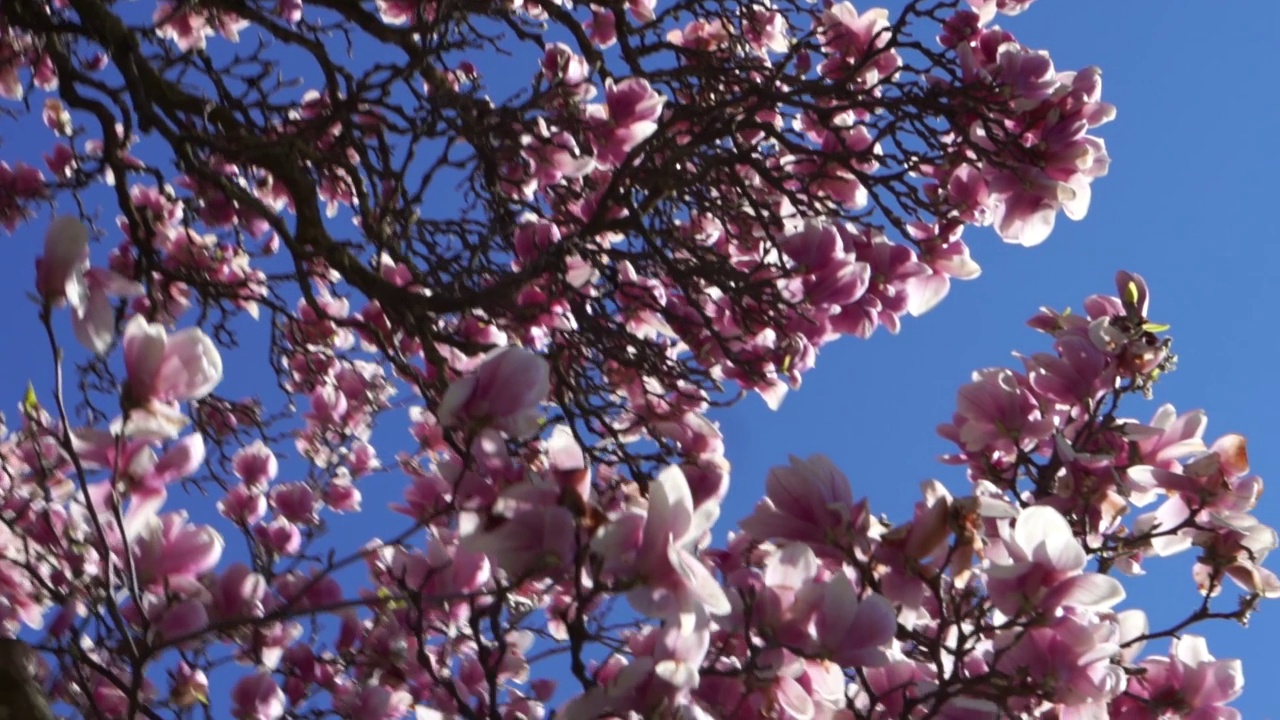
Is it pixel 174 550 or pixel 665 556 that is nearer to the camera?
pixel 665 556

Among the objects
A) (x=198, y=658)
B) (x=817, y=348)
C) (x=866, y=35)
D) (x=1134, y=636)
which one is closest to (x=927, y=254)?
(x=817, y=348)

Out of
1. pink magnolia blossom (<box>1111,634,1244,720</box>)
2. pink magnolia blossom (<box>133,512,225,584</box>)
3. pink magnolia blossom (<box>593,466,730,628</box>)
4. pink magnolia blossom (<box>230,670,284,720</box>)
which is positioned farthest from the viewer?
pink magnolia blossom (<box>230,670,284,720</box>)

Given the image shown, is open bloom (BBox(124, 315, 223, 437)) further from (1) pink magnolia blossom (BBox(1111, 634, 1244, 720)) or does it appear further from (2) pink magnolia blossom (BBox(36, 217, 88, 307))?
(1) pink magnolia blossom (BBox(1111, 634, 1244, 720))

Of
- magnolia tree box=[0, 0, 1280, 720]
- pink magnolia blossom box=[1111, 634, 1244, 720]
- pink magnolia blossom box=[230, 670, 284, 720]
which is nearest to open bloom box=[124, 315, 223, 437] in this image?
magnolia tree box=[0, 0, 1280, 720]

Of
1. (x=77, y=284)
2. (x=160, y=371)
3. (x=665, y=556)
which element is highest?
(x=77, y=284)

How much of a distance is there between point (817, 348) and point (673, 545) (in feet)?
7.17

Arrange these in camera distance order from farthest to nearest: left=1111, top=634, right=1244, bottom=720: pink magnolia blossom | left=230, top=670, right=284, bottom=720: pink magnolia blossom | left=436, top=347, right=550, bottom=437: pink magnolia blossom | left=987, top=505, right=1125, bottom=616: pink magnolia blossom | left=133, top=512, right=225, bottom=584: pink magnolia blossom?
left=230, top=670, right=284, bottom=720: pink magnolia blossom
left=1111, top=634, right=1244, bottom=720: pink magnolia blossom
left=133, top=512, right=225, bottom=584: pink magnolia blossom
left=987, top=505, right=1125, bottom=616: pink magnolia blossom
left=436, top=347, right=550, bottom=437: pink magnolia blossom

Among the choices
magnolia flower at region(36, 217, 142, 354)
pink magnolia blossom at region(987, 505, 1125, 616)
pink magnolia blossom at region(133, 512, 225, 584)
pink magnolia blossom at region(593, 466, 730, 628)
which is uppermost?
magnolia flower at region(36, 217, 142, 354)

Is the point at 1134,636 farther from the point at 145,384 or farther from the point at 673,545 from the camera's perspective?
the point at 145,384

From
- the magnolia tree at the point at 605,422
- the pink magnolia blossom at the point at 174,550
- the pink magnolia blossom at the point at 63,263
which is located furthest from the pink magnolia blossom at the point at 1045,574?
the pink magnolia blossom at the point at 63,263

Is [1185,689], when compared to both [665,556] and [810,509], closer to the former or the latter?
[810,509]

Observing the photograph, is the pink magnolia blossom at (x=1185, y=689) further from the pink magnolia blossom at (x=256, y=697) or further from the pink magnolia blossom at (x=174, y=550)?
the pink magnolia blossom at (x=256, y=697)

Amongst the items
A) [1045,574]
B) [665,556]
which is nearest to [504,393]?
[665,556]

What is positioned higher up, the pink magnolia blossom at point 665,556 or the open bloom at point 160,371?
the open bloom at point 160,371
